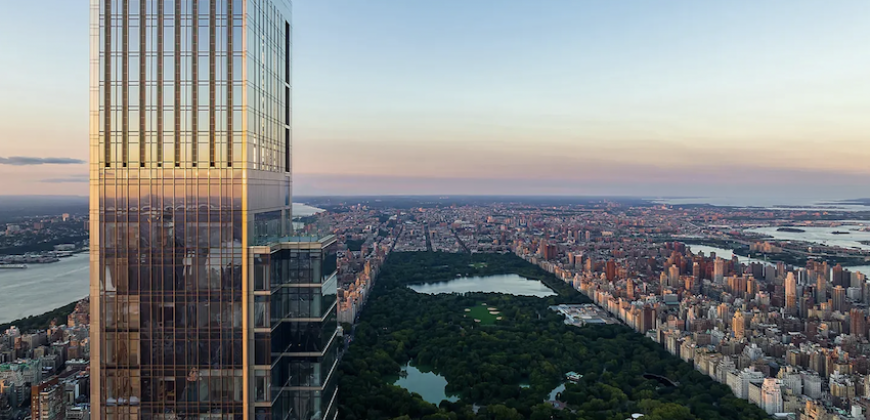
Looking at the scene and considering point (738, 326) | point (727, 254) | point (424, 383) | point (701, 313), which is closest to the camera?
point (424, 383)

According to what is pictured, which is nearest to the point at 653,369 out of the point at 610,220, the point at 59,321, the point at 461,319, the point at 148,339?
the point at 461,319

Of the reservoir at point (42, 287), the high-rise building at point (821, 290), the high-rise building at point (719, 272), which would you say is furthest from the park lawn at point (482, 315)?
the reservoir at point (42, 287)

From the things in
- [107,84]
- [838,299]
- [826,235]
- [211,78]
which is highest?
[211,78]

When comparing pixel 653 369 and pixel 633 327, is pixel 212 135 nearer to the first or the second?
pixel 653 369

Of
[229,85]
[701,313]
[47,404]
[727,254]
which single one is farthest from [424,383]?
[727,254]

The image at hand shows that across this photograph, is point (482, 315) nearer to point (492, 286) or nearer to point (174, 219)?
point (492, 286)

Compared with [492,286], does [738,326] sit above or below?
above

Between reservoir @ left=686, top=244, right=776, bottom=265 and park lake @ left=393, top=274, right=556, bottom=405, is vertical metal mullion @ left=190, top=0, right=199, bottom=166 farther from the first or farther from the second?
reservoir @ left=686, top=244, right=776, bottom=265

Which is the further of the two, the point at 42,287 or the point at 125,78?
the point at 42,287

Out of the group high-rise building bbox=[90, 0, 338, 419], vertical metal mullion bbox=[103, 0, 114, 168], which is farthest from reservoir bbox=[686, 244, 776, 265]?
vertical metal mullion bbox=[103, 0, 114, 168]
